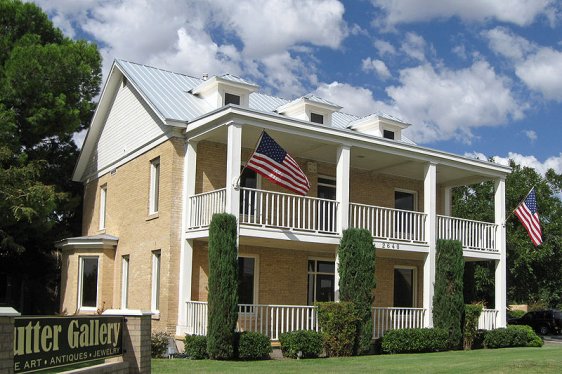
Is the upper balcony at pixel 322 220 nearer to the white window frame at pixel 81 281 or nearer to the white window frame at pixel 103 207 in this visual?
the white window frame at pixel 81 281

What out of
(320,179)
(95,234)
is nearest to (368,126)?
(320,179)

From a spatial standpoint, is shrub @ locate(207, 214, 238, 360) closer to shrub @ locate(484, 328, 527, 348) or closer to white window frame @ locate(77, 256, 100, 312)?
white window frame @ locate(77, 256, 100, 312)

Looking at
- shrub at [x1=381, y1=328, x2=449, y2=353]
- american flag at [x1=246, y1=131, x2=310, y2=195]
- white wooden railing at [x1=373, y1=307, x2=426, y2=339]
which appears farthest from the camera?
white wooden railing at [x1=373, y1=307, x2=426, y2=339]

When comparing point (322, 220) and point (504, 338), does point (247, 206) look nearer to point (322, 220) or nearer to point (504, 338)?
point (322, 220)

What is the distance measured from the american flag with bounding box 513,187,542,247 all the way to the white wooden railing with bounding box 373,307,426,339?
477cm

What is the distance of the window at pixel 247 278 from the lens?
21.3 meters

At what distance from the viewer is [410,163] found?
23.9 m

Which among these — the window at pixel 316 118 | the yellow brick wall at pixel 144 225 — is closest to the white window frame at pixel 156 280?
the yellow brick wall at pixel 144 225

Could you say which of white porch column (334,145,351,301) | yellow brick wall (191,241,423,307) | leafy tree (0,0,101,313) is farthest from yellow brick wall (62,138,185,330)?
white porch column (334,145,351,301)

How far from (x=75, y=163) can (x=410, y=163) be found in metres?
15.0

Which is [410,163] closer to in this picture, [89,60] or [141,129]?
[141,129]

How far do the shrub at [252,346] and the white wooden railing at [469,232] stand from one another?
27.8 ft

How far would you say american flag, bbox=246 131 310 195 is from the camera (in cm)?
1814

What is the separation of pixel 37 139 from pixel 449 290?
16.5m
